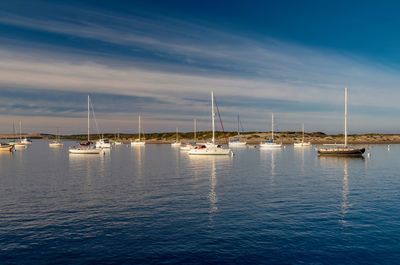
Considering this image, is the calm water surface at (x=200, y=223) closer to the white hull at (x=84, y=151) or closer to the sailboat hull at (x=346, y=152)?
the sailboat hull at (x=346, y=152)

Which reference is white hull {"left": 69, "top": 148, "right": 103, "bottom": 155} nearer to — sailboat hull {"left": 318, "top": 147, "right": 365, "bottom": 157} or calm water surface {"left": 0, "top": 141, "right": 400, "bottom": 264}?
sailboat hull {"left": 318, "top": 147, "right": 365, "bottom": 157}

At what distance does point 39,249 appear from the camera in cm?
2277

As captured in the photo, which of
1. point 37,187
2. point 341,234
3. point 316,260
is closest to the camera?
point 316,260

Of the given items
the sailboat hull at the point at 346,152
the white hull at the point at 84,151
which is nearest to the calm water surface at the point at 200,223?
the sailboat hull at the point at 346,152

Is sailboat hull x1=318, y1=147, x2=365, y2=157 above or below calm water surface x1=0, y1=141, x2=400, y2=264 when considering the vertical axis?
above

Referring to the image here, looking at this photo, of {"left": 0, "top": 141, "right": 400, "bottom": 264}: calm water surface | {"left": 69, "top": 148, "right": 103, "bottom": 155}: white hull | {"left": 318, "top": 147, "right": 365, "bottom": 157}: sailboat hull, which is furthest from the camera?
{"left": 69, "top": 148, "right": 103, "bottom": 155}: white hull

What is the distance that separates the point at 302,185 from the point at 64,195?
29.3 meters

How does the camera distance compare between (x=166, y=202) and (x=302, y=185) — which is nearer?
(x=166, y=202)

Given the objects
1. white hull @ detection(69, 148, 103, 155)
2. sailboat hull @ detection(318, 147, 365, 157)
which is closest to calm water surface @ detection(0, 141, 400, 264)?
sailboat hull @ detection(318, 147, 365, 157)

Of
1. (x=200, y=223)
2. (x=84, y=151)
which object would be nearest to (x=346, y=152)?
(x=84, y=151)

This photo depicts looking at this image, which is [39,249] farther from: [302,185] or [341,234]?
[302,185]

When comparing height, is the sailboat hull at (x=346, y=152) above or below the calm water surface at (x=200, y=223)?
above

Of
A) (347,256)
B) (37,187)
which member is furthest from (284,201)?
(37,187)

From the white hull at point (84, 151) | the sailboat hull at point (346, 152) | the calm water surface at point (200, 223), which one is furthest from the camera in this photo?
the white hull at point (84, 151)
